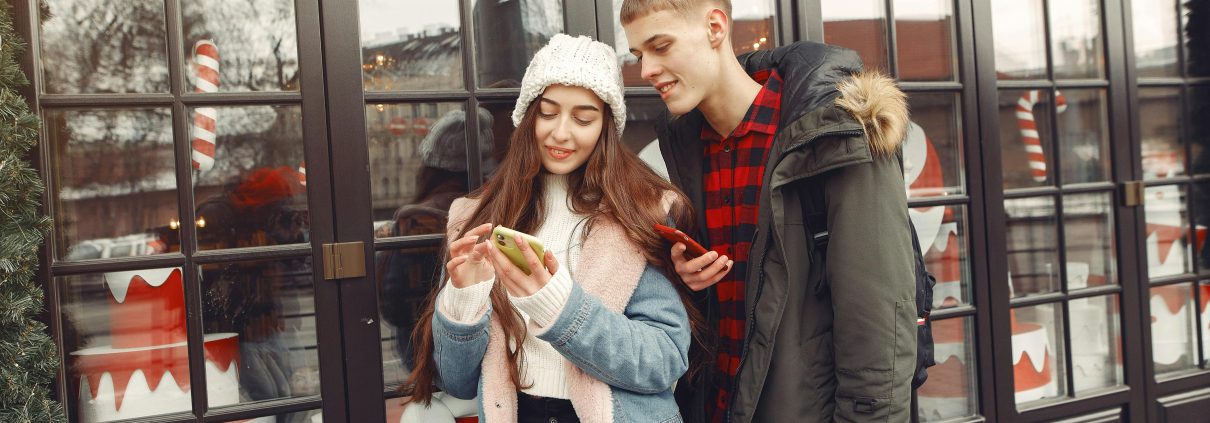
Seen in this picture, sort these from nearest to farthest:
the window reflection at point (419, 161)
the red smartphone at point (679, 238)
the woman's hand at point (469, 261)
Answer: the woman's hand at point (469, 261), the red smartphone at point (679, 238), the window reflection at point (419, 161)

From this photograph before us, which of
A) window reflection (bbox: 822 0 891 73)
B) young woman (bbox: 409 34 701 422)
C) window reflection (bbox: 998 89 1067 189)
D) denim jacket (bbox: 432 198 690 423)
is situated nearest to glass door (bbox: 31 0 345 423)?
young woman (bbox: 409 34 701 422)

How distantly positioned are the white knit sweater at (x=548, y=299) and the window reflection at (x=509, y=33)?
90cm

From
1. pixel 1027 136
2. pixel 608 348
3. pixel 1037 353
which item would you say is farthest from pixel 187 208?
pixel 1037 353

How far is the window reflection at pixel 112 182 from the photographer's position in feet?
8.09

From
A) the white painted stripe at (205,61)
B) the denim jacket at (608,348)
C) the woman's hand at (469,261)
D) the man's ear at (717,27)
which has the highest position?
the white painted stripe at (205,61)

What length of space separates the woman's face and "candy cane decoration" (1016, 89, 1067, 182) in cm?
250

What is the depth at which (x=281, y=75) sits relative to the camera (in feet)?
8.72

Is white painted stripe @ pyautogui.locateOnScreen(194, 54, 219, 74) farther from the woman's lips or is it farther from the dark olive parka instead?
the dark olive parka

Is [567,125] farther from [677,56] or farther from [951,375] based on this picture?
[951,375]

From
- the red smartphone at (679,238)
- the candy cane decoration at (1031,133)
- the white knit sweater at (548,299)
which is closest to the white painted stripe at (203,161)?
the white knit sweater at (548,299)

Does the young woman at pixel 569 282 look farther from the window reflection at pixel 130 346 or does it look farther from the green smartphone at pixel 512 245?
the window reflection at pixel 130 346

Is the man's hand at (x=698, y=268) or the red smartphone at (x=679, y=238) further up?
the red smartphone at (x=679, y=238)

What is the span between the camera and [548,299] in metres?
1.68

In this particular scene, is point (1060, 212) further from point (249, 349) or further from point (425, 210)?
point (249, 349)
